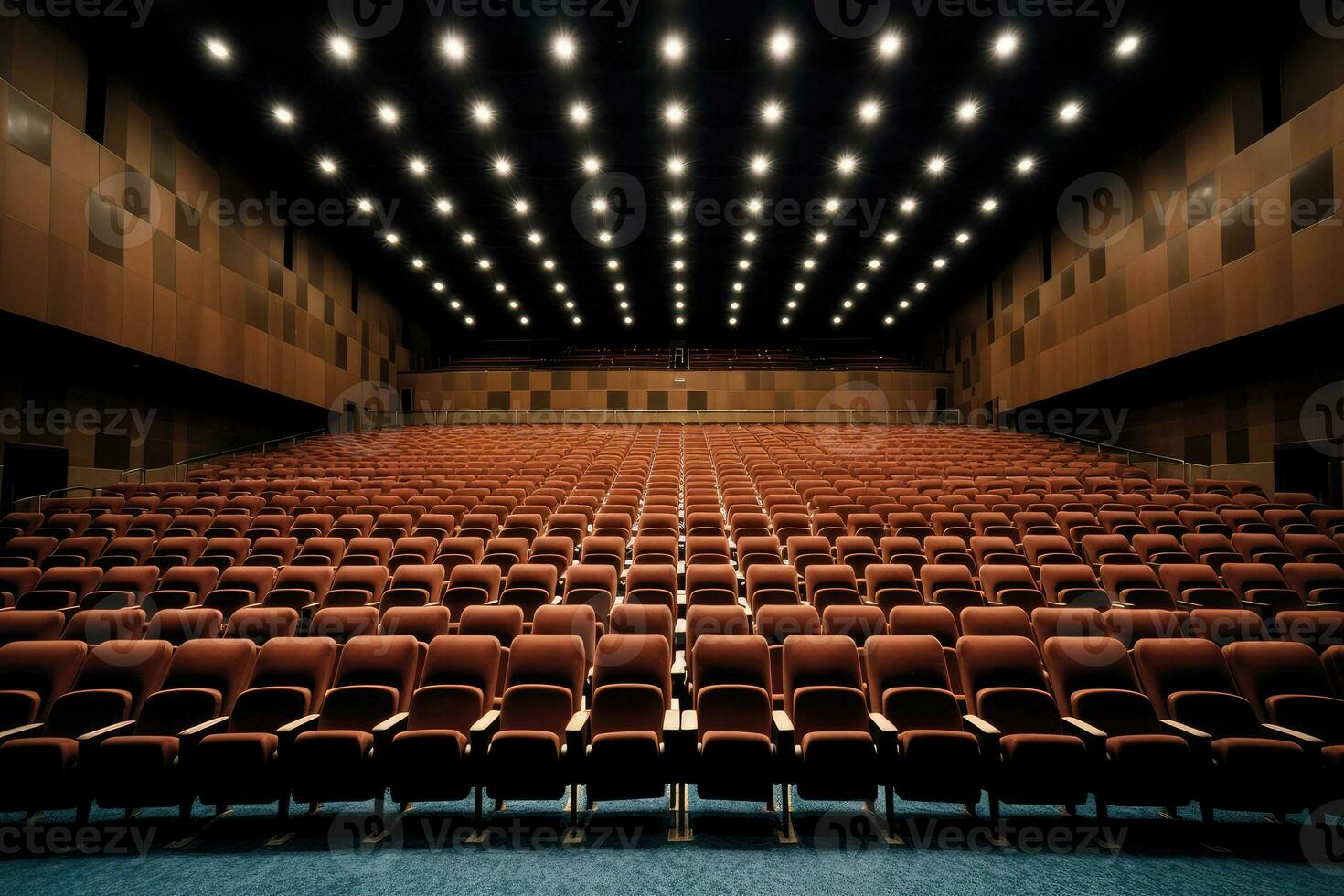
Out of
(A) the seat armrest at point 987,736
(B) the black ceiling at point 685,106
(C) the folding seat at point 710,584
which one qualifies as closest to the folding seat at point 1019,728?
(A) the seat armrest at point 987,736

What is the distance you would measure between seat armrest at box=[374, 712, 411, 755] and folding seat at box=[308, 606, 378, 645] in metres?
0.87

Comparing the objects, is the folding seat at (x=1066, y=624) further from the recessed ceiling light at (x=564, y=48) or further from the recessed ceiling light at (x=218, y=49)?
the recessed ceiling light at (x=218, y=49)

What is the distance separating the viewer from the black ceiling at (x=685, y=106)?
770cm

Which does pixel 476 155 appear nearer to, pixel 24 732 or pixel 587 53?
pixel 587 53

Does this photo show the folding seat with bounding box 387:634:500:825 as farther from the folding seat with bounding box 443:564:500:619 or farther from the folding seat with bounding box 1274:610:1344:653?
the folding seat with bounding box 1274:610:1344:653

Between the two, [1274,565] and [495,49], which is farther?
[495,49]

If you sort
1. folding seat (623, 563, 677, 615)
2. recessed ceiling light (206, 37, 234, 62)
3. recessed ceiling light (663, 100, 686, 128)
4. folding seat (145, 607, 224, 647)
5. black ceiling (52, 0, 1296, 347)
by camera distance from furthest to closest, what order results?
recessed ceiling light (663, 100, 686, 128)
recessed ceiling light (206, 37, 234, 62)
black ceiling (52, 0, 1296, 347)
folding seat (623, 563, 677, 615)
folding seat (145, 607, 224, 647)

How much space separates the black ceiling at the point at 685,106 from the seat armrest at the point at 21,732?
284 inches

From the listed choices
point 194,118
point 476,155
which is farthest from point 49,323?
point 476,155

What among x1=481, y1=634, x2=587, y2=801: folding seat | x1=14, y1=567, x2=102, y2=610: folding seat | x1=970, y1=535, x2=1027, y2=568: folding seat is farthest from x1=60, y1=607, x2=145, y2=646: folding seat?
x1=970, y1=535, x2=1027, y2=568: folding seat

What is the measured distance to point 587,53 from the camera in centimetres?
831

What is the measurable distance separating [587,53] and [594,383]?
9635 mm

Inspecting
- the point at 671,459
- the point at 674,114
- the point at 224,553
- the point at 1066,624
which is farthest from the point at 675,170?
the point at 1066,624

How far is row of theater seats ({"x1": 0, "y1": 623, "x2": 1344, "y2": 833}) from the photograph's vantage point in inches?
104
